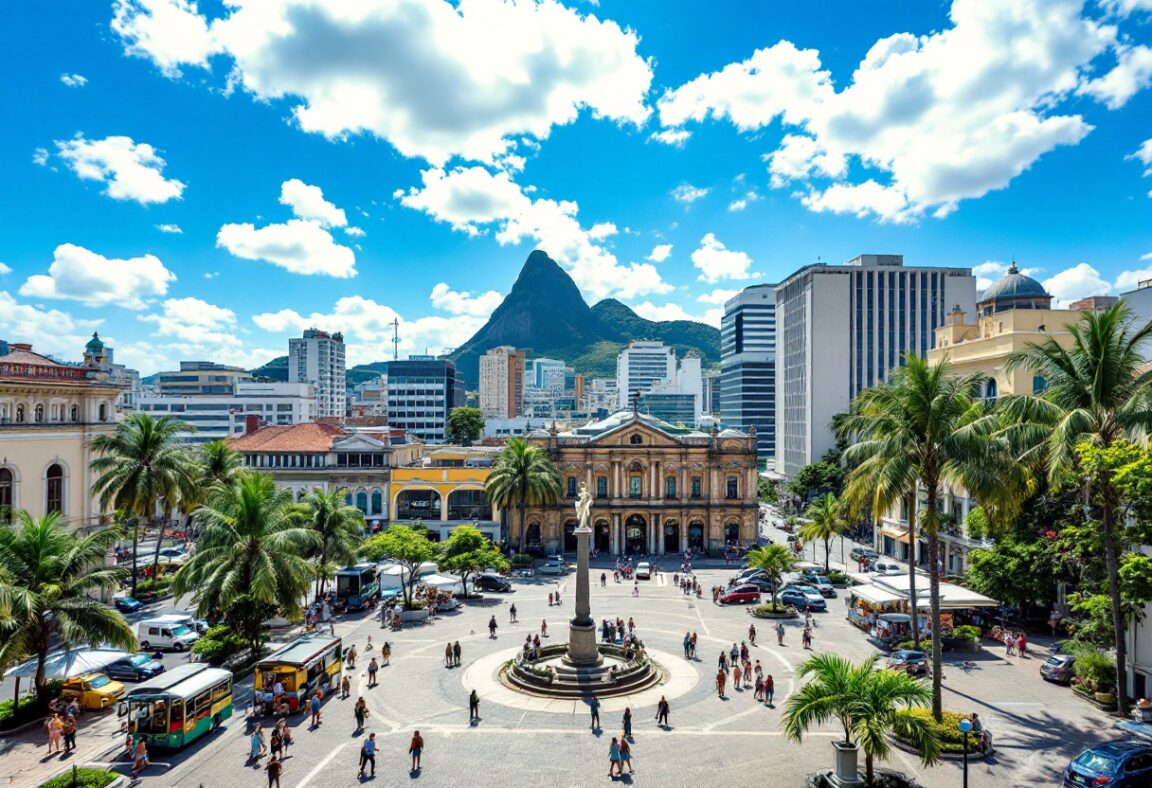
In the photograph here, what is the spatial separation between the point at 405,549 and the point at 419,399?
102 m

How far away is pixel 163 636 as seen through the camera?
35094mm

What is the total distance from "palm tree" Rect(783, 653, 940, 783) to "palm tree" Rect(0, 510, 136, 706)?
21.5 m

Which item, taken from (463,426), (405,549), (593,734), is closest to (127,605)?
(405,549)

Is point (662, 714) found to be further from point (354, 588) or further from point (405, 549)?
point (354, 588)

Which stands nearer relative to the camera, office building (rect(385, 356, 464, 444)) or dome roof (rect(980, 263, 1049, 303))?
dome roof (rect(980, 263, 1049, 303))

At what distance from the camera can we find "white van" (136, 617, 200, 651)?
34969 millimetres

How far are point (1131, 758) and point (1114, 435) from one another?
9377 mm

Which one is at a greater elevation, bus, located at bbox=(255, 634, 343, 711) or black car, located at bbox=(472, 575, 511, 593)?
bus, located at bbox=(255, 634, 343, 711)

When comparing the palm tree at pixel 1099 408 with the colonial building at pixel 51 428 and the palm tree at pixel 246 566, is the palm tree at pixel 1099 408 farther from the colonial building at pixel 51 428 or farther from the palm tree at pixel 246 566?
the colonial building at pixel 51 428

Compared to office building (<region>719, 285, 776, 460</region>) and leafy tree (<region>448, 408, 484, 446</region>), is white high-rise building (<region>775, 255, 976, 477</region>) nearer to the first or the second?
office building (<region>719, 285, 776, 460</region>)

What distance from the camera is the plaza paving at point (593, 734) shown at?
2136cm

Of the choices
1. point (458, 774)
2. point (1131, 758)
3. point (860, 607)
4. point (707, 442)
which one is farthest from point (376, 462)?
point (1131, 758)

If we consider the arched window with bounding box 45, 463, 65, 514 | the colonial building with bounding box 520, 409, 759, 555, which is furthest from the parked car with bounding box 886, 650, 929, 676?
the arched window with bounding box 45, 463, 65, 514

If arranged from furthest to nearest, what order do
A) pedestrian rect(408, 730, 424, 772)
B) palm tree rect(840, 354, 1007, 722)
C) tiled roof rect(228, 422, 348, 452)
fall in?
tiled roof rect(228, 422, 348, 452) < palm tree rect(840, 354, 1007, 722) < pedestrian rect(408, 730, 424, 772)
